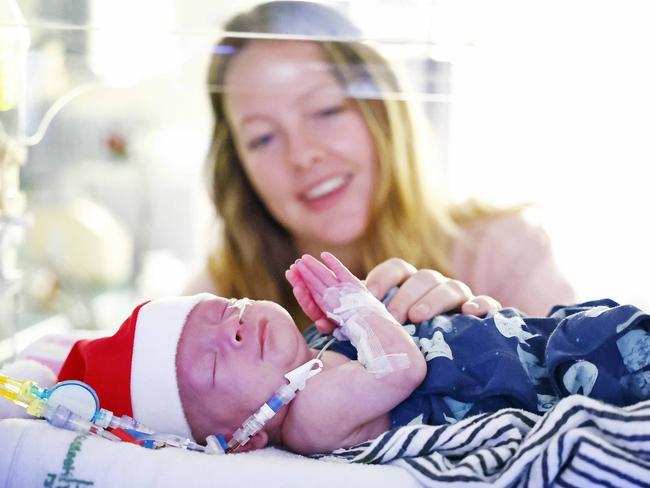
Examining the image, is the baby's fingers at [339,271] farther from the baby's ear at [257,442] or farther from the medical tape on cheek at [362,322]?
the baby's ear at [257,442]

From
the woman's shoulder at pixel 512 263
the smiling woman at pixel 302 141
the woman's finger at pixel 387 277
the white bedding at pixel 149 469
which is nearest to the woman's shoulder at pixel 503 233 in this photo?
the woman's shoulder at pixel 512 263

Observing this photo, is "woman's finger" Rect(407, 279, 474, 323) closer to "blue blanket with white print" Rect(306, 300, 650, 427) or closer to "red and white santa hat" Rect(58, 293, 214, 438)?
"blue blanket with white print" Rect(306, 300, 650, 427)

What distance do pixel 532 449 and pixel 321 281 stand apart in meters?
0.36

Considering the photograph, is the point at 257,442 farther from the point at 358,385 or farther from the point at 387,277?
the point at 387,277

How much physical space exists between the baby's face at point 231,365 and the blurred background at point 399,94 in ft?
1.56

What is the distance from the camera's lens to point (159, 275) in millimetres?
1995

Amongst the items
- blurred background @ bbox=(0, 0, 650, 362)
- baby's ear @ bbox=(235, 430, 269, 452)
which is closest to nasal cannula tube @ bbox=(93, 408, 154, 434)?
baby's ear @ bbox=(235, 430, 269, 452)

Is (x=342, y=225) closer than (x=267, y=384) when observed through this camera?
No

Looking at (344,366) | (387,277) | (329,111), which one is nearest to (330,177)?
(329,111)

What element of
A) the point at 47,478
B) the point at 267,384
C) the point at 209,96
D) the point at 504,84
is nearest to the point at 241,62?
the point at 209,96

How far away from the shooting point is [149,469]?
72 cm

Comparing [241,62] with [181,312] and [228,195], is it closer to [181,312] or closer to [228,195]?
[228,195]

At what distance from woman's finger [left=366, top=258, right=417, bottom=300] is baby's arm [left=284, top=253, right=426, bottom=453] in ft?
0.44

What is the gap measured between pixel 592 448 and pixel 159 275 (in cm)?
148
